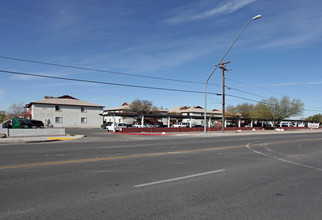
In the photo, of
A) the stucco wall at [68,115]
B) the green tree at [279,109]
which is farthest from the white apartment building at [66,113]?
the green tree at [279,109]

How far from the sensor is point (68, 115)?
56.7 meters

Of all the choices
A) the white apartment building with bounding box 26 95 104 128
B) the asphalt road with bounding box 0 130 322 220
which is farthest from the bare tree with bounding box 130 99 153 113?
the asphalt road with bounding box 0 130 322 220

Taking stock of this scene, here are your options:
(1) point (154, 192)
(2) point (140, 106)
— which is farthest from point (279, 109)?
(1) point (154, 192)

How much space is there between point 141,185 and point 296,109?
70426mm

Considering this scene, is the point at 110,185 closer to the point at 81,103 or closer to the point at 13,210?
the point at 13,210

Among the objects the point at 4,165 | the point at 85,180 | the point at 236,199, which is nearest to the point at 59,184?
the point at 85,180

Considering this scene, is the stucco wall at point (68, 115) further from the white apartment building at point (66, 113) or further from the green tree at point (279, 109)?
the green tree at point (279, 109)

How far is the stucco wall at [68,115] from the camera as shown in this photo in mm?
53344

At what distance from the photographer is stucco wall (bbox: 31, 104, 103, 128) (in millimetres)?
53344

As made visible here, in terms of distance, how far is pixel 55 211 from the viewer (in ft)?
14.5

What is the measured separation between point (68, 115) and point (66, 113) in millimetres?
671

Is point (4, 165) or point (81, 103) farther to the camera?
point (81, 103)

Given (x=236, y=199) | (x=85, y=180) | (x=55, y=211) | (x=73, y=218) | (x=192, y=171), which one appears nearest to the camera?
(x=73, y=218)

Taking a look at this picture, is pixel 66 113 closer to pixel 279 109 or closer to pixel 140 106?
pixel 140 106
